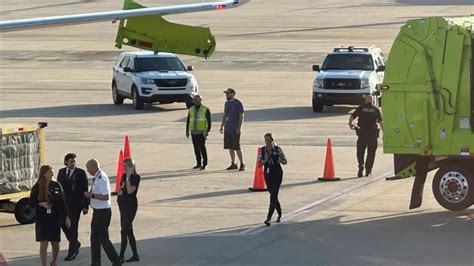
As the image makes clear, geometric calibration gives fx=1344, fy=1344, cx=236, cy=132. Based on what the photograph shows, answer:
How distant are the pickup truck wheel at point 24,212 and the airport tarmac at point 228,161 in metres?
0.16

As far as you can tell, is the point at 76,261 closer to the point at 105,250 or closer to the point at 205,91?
the point at 105,250

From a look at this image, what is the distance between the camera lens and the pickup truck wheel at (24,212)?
21.5 meters

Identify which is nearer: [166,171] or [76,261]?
[76,261]

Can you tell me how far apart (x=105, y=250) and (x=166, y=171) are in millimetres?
9460

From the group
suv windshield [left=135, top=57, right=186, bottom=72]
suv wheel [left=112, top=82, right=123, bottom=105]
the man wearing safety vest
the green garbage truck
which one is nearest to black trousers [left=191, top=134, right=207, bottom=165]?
the man wearing safety vest

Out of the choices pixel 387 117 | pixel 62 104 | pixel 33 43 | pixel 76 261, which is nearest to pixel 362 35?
pixel 33 43

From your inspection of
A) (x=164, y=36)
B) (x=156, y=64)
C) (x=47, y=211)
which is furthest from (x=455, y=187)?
(x=156, y=64)

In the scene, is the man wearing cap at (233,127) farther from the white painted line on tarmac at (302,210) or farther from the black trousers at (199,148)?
the white painted line on tarmac at (302,210)

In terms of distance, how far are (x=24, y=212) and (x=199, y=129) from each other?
275 inches

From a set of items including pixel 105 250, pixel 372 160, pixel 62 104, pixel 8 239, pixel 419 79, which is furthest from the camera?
pixel 62 104

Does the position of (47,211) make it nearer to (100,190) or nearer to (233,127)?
(100,190)

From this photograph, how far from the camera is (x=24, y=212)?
21.6m

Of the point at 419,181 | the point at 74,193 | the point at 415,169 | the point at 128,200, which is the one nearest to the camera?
the point at 128,200

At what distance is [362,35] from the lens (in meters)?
58.7
